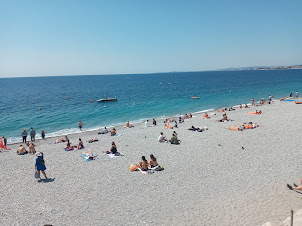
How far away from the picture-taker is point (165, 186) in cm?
1038

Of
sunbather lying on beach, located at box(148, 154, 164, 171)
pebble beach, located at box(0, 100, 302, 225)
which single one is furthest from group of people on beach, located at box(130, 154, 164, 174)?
pebble beach, located at box(0, 100, 302, 225)

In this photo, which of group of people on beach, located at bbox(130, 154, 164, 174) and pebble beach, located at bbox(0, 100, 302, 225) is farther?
group of people on beach, located at bbox(130, 154, 164, 174)

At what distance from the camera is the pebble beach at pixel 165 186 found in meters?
8.16

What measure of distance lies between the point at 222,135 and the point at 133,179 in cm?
1064

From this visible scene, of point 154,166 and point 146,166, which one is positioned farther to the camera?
point 154,166

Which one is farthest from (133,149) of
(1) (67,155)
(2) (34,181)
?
(2) (34,181)

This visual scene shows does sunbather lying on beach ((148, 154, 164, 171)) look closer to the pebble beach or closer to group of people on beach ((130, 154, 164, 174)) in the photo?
group of people on beach ((130, 154, 164, 174))

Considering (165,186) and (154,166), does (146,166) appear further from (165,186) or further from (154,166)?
(165,186)

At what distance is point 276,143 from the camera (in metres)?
15.8

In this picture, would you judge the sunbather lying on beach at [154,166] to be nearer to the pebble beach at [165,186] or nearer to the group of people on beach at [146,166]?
the group of people on beach at [146,166]

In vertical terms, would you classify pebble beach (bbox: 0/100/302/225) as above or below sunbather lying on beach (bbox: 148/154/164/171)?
below

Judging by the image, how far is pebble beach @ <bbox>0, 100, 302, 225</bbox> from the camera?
8.16m

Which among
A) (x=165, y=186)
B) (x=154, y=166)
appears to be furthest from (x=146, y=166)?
(x=165, y=186)

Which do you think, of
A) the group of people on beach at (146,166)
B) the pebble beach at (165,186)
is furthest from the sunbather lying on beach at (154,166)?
the pebble beach at (165,186)
